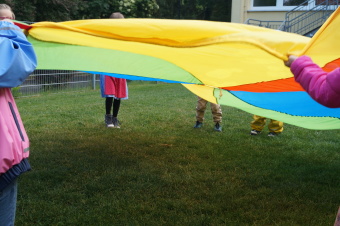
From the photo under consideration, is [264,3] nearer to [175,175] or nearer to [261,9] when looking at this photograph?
[261,9]

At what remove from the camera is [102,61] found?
3373 millimetres

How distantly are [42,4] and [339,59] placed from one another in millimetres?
14817

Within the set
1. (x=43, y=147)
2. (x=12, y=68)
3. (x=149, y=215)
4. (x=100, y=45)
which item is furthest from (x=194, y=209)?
(x=43, y=147)

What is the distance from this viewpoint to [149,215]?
2902 mm

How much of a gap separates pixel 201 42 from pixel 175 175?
6.43 feet

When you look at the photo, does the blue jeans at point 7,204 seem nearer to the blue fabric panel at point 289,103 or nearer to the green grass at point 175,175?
the green grass at point 175,175

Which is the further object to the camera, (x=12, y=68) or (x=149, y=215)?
(x=149, y=215)

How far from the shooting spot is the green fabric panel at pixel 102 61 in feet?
10.0

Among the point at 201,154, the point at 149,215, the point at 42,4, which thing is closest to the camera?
the point at 149,215

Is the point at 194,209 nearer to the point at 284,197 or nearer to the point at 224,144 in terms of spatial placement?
the point at 284,197

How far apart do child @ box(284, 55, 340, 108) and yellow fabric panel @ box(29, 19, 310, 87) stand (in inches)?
9.4

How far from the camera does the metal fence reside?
10702 mm

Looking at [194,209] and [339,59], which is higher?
[339,59]

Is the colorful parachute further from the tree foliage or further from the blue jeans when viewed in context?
the tree foliage
